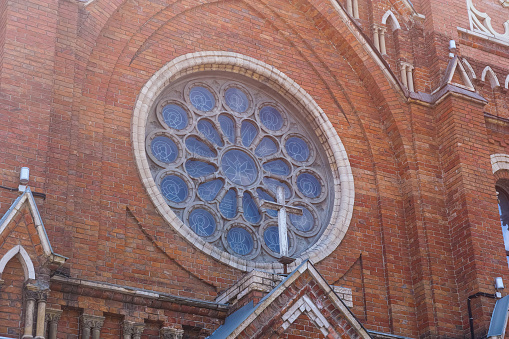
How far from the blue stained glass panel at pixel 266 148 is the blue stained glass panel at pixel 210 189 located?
102 cm

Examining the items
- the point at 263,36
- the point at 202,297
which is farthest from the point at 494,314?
the point at 263,36

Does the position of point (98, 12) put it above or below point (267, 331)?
above

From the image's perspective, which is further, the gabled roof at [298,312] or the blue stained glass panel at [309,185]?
the blue stained glass panel at [309,185]

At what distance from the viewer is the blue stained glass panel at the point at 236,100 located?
657 inches

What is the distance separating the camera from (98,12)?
15492 mm

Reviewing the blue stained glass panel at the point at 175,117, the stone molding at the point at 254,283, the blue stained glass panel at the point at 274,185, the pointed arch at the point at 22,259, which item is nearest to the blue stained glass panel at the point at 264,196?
the blue stained glass panel at the point at 274,185

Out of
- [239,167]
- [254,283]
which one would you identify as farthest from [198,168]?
[254,283]

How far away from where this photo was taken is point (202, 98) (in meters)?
16.5

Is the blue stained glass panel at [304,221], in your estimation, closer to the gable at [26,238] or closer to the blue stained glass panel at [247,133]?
the blue stained glass panel at [247,133]

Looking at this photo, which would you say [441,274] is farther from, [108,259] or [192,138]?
[108,259]

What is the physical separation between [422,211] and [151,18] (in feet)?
18.1

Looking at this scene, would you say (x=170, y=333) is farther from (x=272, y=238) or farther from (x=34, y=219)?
(x=272, y=238)

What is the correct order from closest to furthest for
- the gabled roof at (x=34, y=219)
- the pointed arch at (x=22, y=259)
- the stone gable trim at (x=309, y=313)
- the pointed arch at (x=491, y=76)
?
1. the pointed arch at (x=22, y=259)
2. the gabled roof at (x=34, y=219)
3. the stone gable trim at (x=309, y=313)
4. the pointed arch at (x=491, y=76)

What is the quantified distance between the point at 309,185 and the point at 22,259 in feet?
19.4
